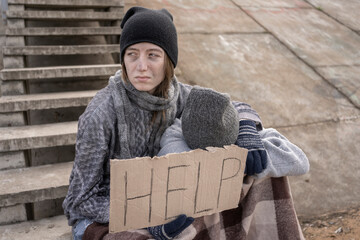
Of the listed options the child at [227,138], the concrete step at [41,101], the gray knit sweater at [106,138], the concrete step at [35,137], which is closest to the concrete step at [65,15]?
the concrete step at [41,101]

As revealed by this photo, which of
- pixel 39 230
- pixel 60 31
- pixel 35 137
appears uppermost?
pixel 60 31

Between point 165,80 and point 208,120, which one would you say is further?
point 165,80

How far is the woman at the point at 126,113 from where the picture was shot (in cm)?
147

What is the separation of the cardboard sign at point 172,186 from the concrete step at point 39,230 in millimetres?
1083

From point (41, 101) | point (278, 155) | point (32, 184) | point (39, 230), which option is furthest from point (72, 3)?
point (278, 155)

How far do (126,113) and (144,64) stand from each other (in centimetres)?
25

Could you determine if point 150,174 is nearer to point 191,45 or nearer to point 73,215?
point 73,215

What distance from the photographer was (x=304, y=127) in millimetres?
3393

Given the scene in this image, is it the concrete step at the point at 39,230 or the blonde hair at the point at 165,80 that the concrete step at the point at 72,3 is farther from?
the blonde hair at the point at 165,80

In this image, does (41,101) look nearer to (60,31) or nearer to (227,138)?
(60,31)

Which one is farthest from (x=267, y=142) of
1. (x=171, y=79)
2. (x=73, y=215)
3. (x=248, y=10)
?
(x=248, y=10)

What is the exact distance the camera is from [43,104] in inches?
107

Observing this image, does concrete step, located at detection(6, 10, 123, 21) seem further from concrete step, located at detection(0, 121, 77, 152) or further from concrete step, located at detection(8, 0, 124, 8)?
concrete step, located at detection(0, 121, 77, 152)

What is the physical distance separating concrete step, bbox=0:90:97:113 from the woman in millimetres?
1284
